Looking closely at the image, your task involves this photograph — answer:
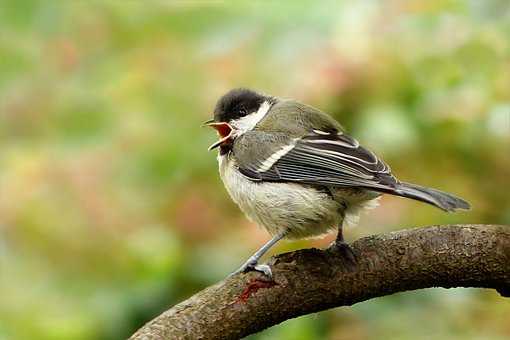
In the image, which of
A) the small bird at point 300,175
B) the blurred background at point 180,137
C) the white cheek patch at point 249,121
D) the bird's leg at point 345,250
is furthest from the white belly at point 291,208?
the blurred background at point 180,137

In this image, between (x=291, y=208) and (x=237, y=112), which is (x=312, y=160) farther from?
(x=237, y=112)

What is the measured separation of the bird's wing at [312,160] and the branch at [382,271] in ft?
0.57

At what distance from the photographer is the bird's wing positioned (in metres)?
2.08

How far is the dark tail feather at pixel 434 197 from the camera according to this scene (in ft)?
6.08

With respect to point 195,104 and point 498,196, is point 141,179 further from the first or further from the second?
point 498,196

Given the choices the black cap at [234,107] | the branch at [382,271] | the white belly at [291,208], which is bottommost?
the branch at [382,271]

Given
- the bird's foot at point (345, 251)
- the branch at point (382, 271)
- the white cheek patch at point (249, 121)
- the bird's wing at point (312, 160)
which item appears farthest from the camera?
the white cheek patch at point (249, 121)

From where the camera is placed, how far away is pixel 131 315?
2.73 metres

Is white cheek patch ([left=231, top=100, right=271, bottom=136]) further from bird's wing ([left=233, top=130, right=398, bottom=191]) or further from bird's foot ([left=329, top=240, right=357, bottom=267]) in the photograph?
bird's foot ([left=329, top=240, right=357, bottom=267])

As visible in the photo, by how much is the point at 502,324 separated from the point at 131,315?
1.13m

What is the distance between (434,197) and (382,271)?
20cm

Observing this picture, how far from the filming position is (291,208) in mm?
2137

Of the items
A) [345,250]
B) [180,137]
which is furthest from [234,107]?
[345,250]

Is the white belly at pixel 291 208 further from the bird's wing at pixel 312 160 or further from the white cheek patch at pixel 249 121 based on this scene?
the white cheek patch at pixel 249 121
